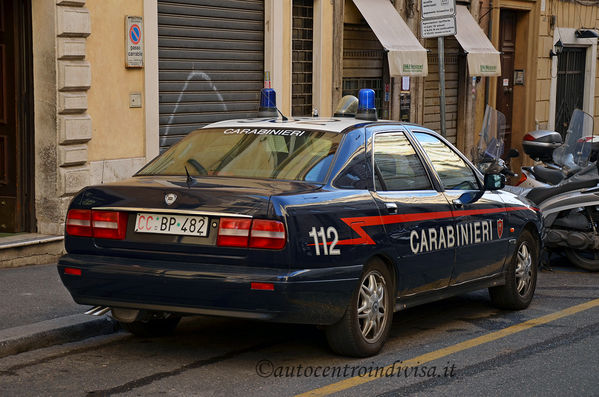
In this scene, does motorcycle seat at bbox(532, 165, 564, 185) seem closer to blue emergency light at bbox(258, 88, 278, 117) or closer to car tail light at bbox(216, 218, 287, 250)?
blue emergency light at bbox(258, 88, 278, 117)

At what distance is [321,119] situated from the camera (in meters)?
7.79

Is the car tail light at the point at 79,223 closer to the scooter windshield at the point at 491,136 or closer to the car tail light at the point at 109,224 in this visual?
the car tail light at the point at 109,224

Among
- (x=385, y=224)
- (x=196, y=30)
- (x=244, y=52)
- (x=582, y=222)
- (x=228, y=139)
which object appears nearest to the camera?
(x=385, y=224)

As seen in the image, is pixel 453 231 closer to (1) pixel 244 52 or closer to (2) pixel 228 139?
(2) pixel 228 139

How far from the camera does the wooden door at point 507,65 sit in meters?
22.6

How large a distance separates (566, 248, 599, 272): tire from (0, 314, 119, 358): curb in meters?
5.50

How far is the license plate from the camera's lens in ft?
20.5

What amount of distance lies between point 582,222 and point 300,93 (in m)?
6.03

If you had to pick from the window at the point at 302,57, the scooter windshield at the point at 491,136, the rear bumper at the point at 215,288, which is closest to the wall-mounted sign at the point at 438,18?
the scooter windshield at the point at 491,136

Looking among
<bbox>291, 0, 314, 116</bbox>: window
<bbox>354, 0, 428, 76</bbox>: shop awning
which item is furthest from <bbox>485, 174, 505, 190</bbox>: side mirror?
<bbox>354, 0, 428, 76</bbox>: shop awning

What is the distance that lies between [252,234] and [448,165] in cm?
245

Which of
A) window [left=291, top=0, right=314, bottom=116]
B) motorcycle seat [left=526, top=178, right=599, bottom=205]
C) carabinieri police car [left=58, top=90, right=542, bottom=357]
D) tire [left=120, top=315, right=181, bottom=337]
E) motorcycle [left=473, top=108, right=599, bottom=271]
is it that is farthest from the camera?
window [left=291, top=0, right=314, bottom=116]

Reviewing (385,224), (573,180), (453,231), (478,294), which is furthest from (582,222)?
(385,224)

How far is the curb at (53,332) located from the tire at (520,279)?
3056 millimetres
